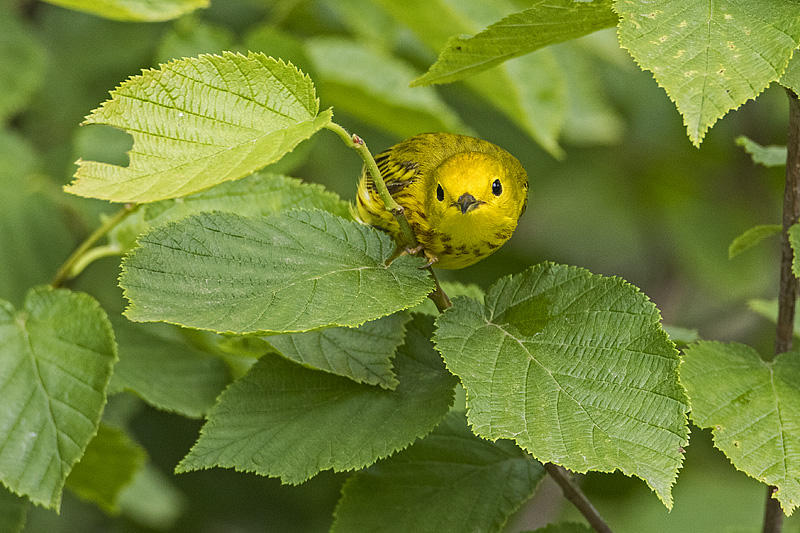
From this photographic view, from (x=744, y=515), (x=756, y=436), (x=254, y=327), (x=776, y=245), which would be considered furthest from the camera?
(x=776, y=245)

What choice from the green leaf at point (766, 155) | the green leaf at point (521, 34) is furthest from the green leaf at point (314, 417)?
the green leaf at point (766, 155)

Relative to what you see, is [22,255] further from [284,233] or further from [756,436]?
[756,436]

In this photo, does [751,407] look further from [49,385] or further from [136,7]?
[136,7]

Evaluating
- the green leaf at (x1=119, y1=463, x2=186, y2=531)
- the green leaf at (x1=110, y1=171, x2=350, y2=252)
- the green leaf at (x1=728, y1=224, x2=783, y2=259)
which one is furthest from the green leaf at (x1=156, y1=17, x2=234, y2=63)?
the green leaf at (x1=119, y1=463, x2=186, y2=531)

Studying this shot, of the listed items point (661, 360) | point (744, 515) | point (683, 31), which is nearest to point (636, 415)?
point (661, 360)

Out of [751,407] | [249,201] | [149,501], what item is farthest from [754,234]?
[149,501]

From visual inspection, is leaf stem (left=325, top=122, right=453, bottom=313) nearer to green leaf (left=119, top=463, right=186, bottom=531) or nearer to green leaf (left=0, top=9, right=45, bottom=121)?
green leaf (left=0, top=9, right=45, bottom=121)

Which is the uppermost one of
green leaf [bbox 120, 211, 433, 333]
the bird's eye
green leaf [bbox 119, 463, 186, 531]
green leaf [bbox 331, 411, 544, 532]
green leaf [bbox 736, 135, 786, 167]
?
green leaf [bbox 736, 135, 786, 167]
